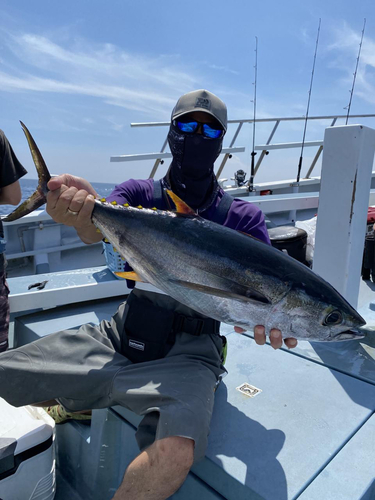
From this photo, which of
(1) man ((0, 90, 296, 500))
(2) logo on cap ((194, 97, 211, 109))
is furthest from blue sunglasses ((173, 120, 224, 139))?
(2) logo on cap ((194, 97, 211, 109))

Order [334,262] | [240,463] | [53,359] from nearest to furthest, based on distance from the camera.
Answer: [240,463], [53,359], [334,262]

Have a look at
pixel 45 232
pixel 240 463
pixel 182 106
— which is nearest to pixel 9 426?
pixel 240 463

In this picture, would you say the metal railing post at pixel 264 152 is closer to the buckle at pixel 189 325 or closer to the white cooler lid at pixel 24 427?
the buckle at pixel 189 325

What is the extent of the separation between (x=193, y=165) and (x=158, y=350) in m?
1.01

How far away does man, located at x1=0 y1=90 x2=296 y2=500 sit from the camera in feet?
4.64

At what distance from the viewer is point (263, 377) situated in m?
2.15

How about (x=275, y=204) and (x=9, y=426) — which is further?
(x=275, y=204)

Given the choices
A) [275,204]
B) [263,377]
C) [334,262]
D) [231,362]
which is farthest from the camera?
[275,204]

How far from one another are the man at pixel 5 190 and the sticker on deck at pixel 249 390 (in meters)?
1.66

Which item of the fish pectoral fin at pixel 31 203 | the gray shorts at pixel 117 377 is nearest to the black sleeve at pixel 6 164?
the fish pectoral fin at pixel 31 203

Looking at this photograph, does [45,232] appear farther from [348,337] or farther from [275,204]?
[348,337]

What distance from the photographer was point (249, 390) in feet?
6.64

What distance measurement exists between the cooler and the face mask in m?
1.36

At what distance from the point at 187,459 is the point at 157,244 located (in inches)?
33.2
